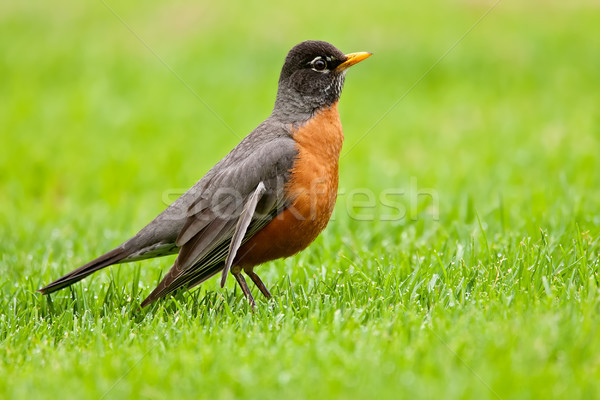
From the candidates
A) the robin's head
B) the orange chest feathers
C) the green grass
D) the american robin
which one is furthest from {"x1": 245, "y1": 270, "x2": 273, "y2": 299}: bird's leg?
the robin's head

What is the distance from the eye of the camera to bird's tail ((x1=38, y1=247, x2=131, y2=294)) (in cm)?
397

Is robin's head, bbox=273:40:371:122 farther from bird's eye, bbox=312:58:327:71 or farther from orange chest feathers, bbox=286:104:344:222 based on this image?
orange chest feathers, bbox=286:104:344:222

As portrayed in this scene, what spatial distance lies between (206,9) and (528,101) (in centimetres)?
803

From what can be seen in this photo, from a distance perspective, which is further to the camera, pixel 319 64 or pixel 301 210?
pixel 319 64

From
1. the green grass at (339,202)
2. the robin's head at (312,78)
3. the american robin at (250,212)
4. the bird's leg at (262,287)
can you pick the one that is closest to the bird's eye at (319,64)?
the robin's head at (312,78)

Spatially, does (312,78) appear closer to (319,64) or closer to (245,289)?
(319,64)

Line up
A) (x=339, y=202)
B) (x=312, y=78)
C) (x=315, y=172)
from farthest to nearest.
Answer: (x=339, y=202), (x=312, y=78), (x=315, y=172)

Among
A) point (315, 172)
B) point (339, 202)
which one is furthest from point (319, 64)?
point (339, 202)

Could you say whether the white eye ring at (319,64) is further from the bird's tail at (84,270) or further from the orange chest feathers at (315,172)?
the bird's tail at (84,270)

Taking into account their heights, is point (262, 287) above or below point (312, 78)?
below

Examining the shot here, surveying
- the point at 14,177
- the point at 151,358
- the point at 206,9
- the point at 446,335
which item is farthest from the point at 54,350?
the point at 206,9

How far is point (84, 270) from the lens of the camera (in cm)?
402

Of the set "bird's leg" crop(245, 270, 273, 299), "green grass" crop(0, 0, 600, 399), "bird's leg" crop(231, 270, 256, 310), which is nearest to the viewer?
"green grass" crop(0, 0, 600, 399)

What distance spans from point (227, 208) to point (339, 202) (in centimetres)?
257
